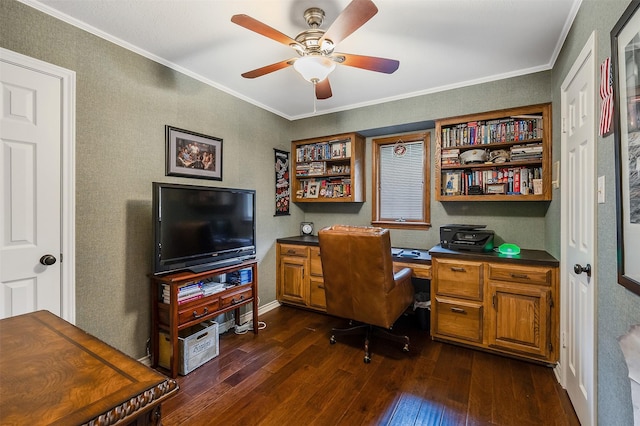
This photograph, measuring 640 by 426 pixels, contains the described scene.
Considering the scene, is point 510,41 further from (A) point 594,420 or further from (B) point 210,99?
(B) point 210,99

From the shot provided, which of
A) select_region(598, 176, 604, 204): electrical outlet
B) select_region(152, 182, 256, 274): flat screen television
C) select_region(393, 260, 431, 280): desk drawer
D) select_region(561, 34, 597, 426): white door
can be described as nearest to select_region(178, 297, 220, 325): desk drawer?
select_region(152, 182, 256, 274): flat screen television

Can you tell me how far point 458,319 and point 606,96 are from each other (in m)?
1.95

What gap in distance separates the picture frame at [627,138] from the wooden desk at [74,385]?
151cm

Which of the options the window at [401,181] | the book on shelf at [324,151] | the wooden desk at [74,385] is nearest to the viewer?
the wooden desk at [74,385]

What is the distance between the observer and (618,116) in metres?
1.09

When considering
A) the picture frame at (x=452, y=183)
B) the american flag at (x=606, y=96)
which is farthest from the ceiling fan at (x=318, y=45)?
the picture frame at (x=452, y=183)

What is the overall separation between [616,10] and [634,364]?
1.35 metres

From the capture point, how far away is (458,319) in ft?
8.30

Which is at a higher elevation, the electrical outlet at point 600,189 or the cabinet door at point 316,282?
the electrical outlet at point 600,189

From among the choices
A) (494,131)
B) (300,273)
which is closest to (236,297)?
(300,273)

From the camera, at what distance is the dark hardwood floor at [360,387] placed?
173cm

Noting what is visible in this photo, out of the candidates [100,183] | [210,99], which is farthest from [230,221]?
[210,99]

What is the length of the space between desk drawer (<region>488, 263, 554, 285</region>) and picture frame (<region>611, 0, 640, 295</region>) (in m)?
1.23

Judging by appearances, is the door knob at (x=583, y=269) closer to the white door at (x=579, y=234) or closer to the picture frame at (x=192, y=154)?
the white door at (x=579, y=234)
